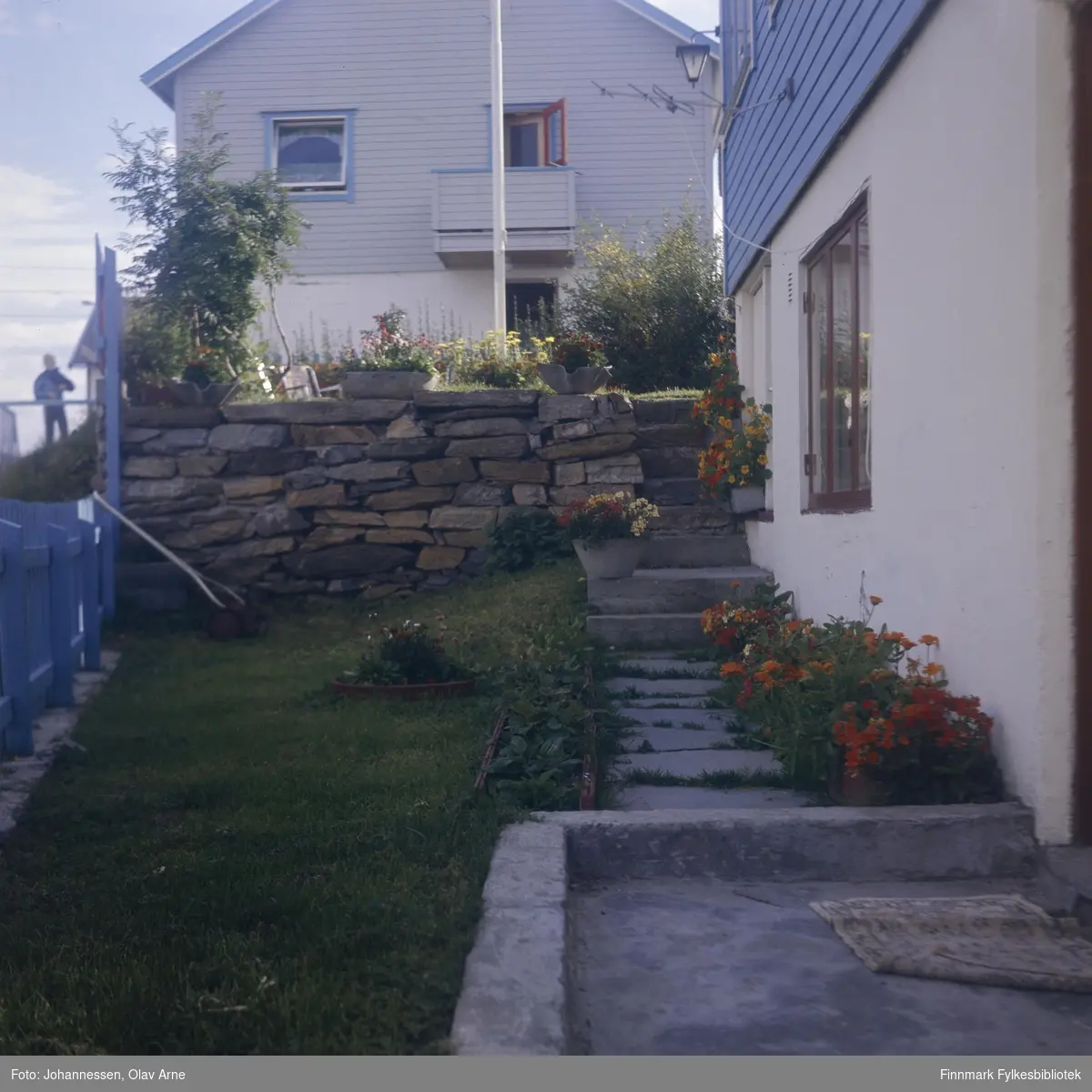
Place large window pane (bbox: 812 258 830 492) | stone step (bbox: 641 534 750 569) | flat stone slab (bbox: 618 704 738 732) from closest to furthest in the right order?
flat stone slab (bbox: 618 704 738 732) < large window pane (bbox: 812 258 830 492) < stone step (bbox: 641 534 750 569)

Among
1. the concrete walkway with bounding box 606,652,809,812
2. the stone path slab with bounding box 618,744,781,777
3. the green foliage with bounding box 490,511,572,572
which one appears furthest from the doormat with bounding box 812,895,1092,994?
the green foliage with bounding box 490,511,572,572

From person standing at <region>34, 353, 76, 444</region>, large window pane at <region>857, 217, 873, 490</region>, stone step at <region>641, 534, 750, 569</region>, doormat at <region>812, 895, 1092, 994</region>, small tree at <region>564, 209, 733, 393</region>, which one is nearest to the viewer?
doormat at <region>812, 895, 1092, 994</region>

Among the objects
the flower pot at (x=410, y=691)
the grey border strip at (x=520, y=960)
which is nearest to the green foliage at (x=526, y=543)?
the flower pot at (x=410, y=691)

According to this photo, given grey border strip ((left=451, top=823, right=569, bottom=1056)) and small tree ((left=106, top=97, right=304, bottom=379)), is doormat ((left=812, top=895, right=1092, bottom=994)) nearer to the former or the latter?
grey border strip ((left=451, top=823, right=569, bottom=1056))

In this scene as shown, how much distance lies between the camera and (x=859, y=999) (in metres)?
2.77

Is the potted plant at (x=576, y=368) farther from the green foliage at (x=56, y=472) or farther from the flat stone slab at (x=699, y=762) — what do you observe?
the flat stone slab at (x=699, y=762)

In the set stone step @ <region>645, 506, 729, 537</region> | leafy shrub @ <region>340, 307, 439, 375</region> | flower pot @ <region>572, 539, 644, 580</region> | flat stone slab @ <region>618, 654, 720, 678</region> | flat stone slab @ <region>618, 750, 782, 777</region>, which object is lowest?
flat stone slab @ <region>618, 750, 782, 777</region>

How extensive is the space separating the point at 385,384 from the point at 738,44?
3.70 meters

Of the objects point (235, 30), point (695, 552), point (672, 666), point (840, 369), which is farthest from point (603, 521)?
point (235, 30)

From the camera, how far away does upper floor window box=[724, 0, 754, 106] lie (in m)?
8.00

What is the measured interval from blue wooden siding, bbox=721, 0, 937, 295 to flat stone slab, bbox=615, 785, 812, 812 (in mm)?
2648

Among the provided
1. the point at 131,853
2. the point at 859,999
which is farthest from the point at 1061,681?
the point at 131,853

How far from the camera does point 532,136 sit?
16297 millimetres

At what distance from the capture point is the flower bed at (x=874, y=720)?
143 inches
